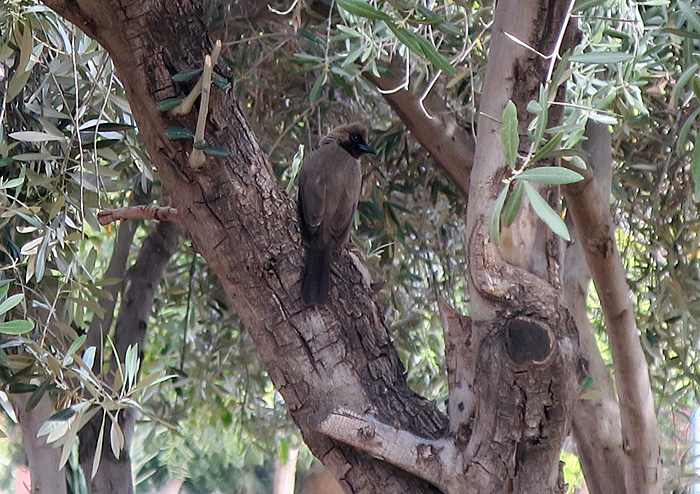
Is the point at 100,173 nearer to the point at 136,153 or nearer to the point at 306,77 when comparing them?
the point at 136,153

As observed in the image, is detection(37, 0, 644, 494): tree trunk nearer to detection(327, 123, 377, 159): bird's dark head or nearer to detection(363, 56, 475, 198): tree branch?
detection(363, 56, 475, 198): tree branch

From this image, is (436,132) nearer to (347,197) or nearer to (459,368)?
(347,197)

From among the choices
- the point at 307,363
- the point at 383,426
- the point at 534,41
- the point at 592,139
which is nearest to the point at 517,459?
the point at 383,426

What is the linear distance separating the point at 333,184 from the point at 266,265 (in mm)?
881

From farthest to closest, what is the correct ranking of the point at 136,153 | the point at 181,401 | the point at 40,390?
the point at 181,401 < the point at 136,153 < the point at 40,390

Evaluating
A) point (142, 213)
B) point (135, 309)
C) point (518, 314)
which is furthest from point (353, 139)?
point (518, 314)

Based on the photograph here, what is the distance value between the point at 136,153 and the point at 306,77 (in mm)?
873

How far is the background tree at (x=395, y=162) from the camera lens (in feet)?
4.99

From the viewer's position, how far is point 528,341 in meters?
1.40

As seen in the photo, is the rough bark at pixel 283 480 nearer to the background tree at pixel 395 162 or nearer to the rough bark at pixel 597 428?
the background tree at pixel 395 162

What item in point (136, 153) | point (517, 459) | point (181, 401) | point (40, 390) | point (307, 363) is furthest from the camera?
point (181, 401)

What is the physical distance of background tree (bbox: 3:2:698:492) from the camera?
152 centimetres

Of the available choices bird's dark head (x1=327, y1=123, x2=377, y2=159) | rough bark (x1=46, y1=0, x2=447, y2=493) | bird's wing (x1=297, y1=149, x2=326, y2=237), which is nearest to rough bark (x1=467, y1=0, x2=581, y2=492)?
rough bark (x1=46, y1=0, x2=447, y2=493)

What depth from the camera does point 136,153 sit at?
7.24 ft
